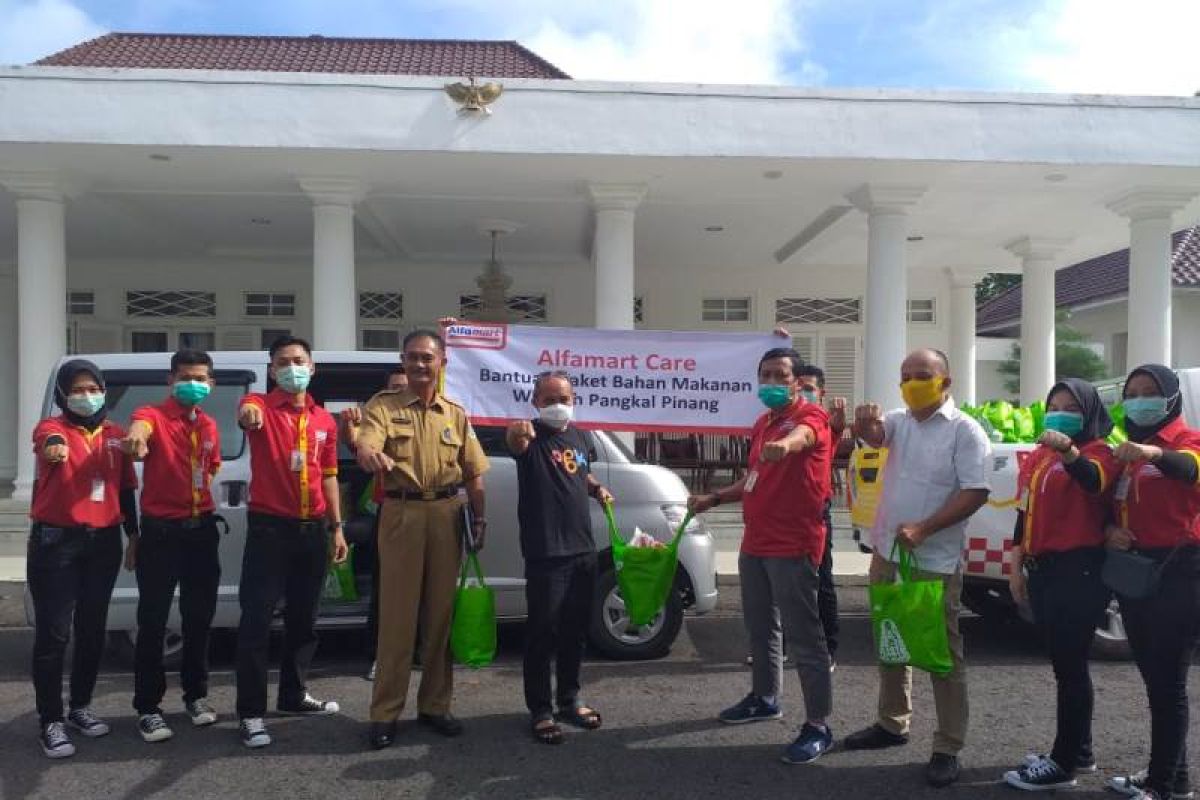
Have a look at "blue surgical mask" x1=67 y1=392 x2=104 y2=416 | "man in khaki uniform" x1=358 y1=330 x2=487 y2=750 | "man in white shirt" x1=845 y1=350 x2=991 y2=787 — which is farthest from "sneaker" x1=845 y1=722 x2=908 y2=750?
"blue surgical mask" x1=67 y1=392 x2=104 y2=416

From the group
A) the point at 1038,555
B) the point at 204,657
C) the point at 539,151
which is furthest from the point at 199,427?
the point at 539,151

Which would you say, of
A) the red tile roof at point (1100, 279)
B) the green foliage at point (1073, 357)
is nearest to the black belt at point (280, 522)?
the green foliage at point (1073, 357)

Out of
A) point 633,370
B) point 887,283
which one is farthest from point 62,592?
point 887,283

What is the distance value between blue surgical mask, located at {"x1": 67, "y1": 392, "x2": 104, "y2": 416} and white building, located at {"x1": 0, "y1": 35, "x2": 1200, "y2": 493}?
5584 millimetres

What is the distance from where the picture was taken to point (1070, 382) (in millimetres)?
3830

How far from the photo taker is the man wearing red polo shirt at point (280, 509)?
4.29 metres

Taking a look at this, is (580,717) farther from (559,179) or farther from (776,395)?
(559,179)

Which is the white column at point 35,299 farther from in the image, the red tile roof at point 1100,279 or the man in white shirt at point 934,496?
the red tile roof at point 1100,279

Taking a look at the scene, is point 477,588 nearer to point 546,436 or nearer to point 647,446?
point 546,436

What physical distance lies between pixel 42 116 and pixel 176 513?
21.8ft

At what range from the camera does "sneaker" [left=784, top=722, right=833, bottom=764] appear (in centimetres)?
405

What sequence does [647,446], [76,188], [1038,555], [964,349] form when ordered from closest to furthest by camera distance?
1. [1038,555]
2. [76,188]
3. [647,446]
4. [964,349]

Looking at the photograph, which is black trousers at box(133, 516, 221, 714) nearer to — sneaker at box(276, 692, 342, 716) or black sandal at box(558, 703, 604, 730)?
sneaker at box(276, 692, 342, 716)

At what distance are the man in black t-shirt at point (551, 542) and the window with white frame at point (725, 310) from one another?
37.5ft
